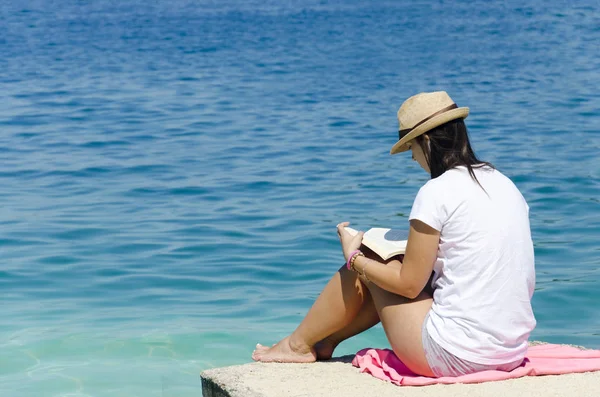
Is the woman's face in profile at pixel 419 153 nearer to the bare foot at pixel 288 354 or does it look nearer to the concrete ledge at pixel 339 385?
the concrete ledge at pixel 339 385

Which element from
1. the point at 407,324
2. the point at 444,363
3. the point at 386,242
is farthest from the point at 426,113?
the point at 444,363

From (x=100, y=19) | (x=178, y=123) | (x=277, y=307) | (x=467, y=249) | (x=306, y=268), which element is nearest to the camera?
(x=467, y=249)

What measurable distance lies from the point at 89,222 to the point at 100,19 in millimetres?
23718

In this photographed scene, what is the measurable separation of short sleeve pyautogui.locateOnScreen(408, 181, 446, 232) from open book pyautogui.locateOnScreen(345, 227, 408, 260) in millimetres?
274

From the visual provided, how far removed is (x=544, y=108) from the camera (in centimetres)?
1512

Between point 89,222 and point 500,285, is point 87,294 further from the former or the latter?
point 500,285

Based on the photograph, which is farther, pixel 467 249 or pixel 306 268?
pixel 306 268

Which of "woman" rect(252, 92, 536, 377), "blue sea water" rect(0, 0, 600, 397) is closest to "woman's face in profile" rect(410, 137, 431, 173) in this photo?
"woman" rect(252, 92, 536, 377)

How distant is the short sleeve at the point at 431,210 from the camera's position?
140 inches

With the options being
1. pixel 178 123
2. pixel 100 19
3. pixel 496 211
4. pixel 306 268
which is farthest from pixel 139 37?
pixel 496 211

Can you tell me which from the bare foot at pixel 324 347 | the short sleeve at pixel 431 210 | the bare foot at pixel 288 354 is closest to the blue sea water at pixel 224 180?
the bare foot at pixel 288 354

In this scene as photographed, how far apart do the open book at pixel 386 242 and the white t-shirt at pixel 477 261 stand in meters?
0.21

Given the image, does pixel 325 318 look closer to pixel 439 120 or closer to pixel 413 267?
pixel 413 267

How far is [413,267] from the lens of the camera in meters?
3.63
